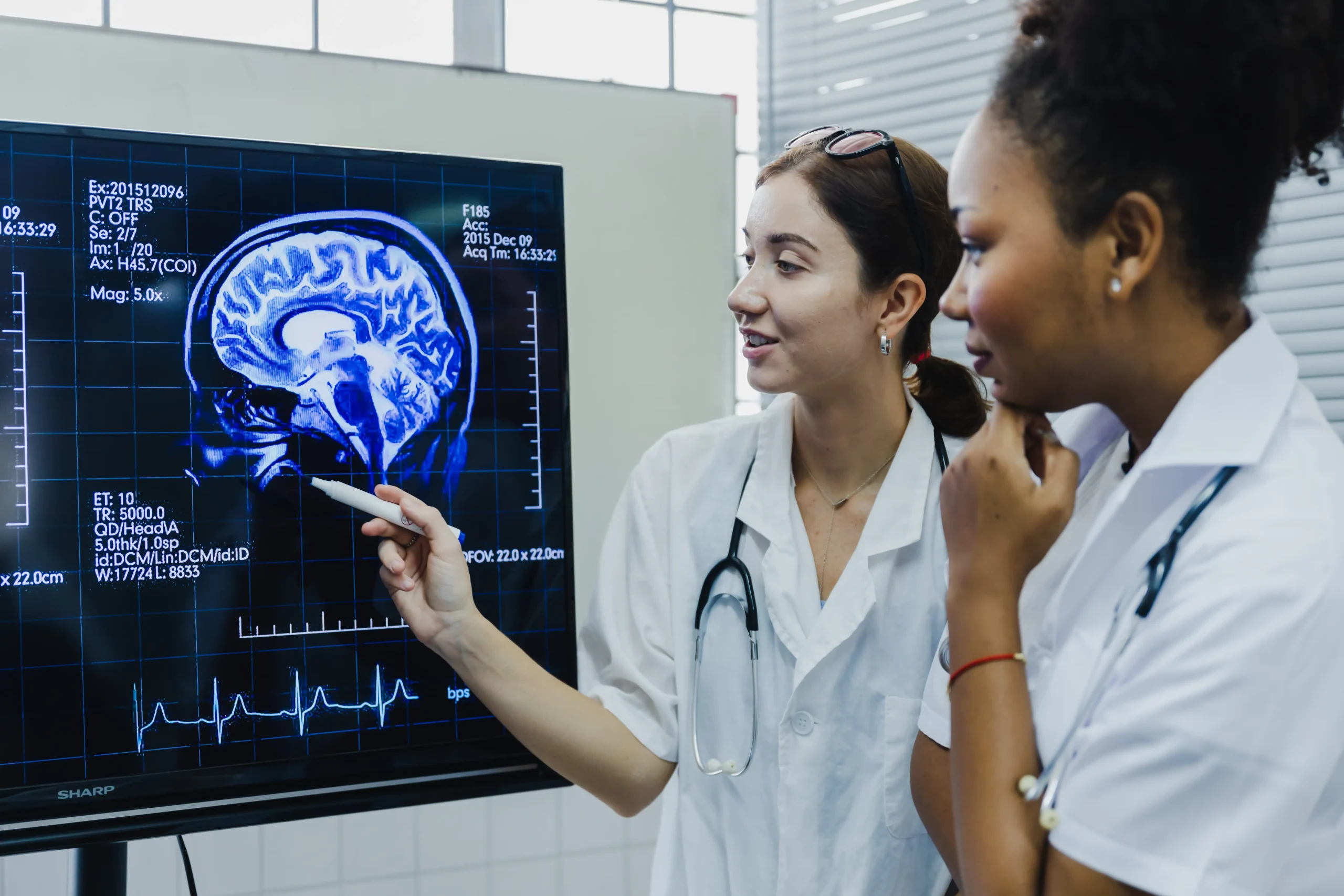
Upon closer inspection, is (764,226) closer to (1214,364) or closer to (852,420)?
(852,420)

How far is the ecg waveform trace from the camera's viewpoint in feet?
4.10

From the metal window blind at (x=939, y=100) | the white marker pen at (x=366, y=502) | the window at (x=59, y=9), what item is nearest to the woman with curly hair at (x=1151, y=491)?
the white marker pen at (x=366, y=502)

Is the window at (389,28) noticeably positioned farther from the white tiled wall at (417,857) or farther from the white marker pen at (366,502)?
the white tiled wall at (417,857)

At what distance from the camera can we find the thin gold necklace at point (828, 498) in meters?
1.40

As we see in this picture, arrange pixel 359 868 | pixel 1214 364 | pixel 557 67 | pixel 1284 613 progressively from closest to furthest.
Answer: pixel 1284 613 → pixel 1214 364 → pixel 359 868 → pixel 557 67

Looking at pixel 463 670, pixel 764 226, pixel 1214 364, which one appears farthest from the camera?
pixel 764 226

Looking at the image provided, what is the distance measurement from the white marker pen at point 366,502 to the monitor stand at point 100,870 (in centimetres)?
55

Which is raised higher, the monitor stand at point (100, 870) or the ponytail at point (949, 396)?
the ponytail at point (949, 396)

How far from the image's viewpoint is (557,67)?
251 centimetres

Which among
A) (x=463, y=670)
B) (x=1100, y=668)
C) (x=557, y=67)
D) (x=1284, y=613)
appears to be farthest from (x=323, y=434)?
(x=557, y=67)

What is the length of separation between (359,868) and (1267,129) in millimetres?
1813

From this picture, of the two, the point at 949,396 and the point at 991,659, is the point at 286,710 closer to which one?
the point at 991,659

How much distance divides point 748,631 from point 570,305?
2.58 ft

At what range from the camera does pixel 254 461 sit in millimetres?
1310
